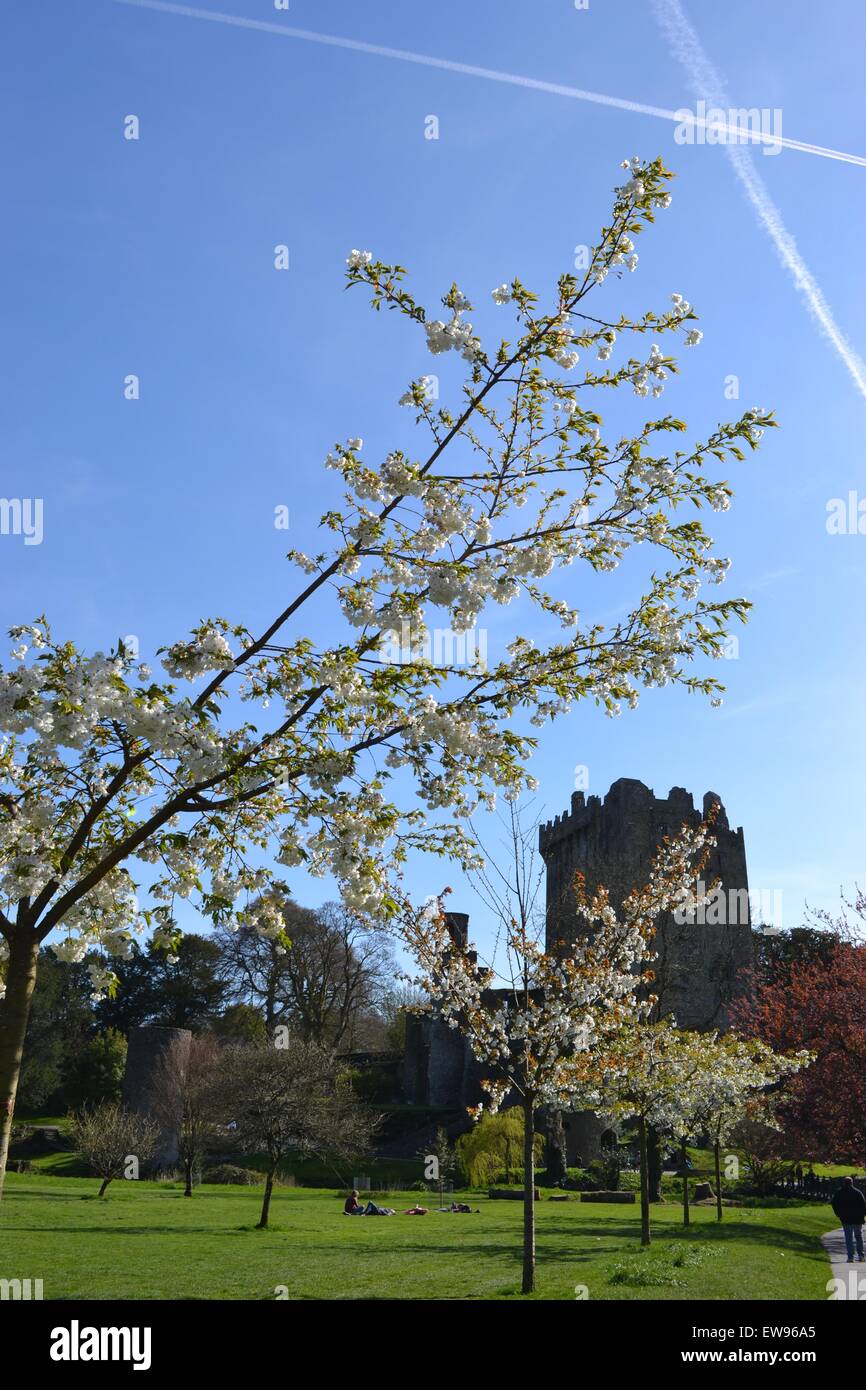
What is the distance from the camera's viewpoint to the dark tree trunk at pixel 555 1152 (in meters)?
38.8

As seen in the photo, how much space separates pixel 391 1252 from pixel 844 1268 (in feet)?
24.2

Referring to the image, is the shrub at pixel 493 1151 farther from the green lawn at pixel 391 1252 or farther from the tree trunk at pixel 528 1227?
the tree trunk at pixel 528 1227

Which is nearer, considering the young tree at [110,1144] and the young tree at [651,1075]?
the young tree at [651,1075]

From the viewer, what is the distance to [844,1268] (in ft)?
52.9

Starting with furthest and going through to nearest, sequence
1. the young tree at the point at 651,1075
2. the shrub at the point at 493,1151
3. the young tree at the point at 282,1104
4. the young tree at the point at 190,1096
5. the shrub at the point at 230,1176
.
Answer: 1. the shrub at the point at 230,1176
2. the shrub at the point at 493,1151
3. the young tree at the point at 190,1096
4. the young tree at the point at 282,1104
5. the young tree at the point at 651,1075

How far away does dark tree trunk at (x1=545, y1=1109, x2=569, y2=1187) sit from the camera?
127 ft

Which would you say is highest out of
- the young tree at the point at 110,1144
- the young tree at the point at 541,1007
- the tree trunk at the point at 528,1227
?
the young tree at the point at 541,1007

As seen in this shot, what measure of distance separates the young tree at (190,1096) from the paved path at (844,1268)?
1497cm

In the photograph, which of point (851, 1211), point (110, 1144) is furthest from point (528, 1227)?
point (110, 1144)

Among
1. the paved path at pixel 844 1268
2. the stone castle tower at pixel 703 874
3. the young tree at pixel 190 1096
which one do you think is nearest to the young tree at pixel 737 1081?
the paved path at pixel 844 1268

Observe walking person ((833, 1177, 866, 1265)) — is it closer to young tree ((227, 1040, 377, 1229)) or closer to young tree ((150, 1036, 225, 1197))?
young tree ((227, 1040, 377, 1229))

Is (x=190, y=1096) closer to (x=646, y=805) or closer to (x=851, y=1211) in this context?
(x=851, y=1211)

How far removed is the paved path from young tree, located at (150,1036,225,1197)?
15.0 m
